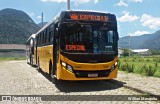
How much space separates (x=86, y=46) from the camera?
48.1 ft

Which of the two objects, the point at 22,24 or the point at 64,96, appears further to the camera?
the point at 22,24

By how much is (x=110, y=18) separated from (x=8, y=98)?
19.8 feet

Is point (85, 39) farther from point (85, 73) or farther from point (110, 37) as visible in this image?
point (85, 73)

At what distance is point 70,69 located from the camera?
14328 millimetres

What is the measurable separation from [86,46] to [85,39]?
318mm

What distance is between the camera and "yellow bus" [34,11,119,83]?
47.2 feet

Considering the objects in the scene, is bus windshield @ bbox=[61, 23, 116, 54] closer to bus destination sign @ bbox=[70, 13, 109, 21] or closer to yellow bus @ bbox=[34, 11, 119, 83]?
yellow bus @ bbox=[34, 11, 119, 83]

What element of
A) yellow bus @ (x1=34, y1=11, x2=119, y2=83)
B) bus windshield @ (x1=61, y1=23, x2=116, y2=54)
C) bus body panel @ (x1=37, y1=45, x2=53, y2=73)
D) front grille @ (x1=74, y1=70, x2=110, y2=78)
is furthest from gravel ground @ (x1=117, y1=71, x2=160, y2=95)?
bus body panel @ (x1=37, y1=45, x2=53, y2=73)

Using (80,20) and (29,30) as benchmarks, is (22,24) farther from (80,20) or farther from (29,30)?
(80,20)

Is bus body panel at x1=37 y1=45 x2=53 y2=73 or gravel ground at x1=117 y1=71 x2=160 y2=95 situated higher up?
bus body panel at x1=37 y1=45 x2=53 y2=73

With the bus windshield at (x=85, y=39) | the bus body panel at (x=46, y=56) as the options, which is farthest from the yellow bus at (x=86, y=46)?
the bus body panel at (x=46, y=56)

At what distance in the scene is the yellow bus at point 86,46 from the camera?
14.4 metres

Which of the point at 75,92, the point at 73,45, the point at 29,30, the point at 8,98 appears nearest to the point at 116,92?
the point at 75,92

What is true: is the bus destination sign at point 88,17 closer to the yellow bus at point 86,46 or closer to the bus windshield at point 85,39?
the yellow bus at point 86,46
